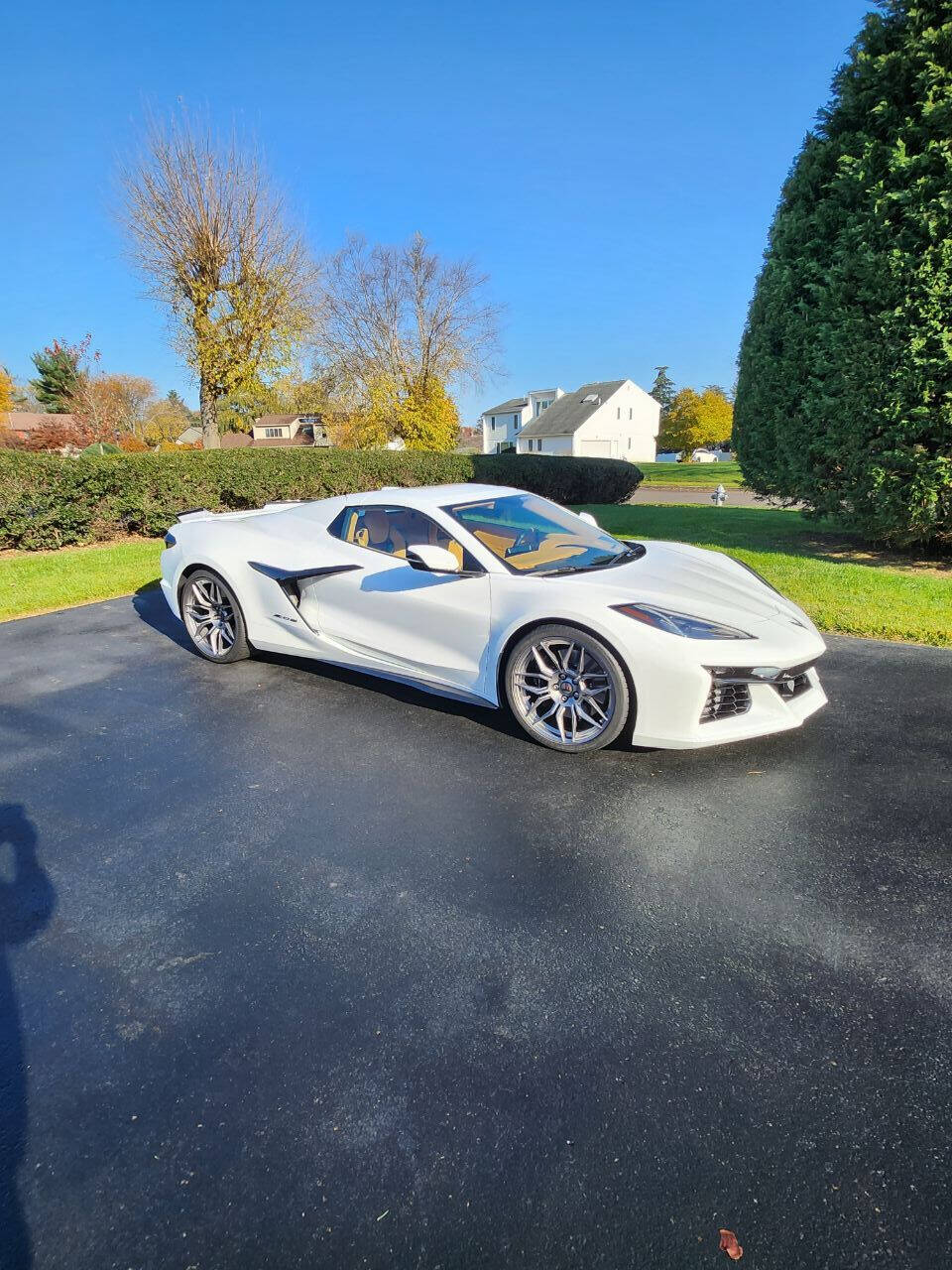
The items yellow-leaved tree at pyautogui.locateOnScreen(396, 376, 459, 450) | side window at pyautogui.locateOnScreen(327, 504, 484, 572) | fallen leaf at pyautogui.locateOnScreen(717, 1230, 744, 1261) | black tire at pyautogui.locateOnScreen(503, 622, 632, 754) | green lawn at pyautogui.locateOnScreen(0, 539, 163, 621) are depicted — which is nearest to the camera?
fallen leaf at pyautogui.locateOnScreen(717, 1230, 744, 1261)

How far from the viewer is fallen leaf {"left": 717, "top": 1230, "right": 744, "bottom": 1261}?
1408 millimetres

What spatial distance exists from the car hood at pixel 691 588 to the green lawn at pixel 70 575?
6.32 metres

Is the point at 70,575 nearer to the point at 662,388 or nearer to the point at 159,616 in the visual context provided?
the point at 159,616

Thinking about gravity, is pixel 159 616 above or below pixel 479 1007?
above

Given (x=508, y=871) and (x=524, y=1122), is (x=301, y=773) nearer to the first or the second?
(x=508, y=871)

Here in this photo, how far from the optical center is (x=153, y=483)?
37.2 feet

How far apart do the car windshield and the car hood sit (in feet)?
0.67

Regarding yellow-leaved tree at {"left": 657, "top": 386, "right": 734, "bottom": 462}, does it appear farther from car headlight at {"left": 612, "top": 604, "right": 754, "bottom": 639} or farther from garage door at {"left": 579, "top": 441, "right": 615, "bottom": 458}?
car headlight at {"left": 612, "top": 604, "right": 754, "bottom": 639}

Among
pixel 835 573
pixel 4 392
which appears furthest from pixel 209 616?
pixel 4 392

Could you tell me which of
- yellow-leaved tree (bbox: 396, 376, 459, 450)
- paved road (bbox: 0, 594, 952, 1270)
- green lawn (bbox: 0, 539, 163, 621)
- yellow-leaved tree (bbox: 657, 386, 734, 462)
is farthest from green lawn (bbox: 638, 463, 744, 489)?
paved road (bbox: 0, 594, 952, 1270)

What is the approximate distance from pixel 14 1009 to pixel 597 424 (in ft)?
215

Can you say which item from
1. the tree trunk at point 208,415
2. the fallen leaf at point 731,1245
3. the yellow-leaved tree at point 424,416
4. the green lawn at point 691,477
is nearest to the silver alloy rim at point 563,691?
the fallen leaf at point 731,1245

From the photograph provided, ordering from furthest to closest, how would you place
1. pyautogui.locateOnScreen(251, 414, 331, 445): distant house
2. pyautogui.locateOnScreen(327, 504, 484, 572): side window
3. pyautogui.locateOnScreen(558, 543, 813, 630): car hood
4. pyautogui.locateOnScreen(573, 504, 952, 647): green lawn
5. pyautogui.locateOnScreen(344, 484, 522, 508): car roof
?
pyautogui.locateOnScreen(251, 414, 331, 445): distant house → pyautogui.locateOnScreen(573, 504, 952, 647): green lawn → pyautogui.locateOnScreen(344, 484, 522, 508): car roof → pyautogui.locateOnScreen(327, 504, 484, 572): side window → pyautogui.locateOnScreen(558, 543, 813, 630): car hood

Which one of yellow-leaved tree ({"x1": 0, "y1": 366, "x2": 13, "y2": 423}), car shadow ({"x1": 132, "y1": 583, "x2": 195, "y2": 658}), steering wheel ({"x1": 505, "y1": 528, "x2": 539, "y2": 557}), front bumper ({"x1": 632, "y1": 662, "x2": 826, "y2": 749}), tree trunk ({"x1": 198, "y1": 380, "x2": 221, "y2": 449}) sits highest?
yellow-leaved tree ({"x1": 0, "y1": 366, "x2": 13, "y2": 423})
